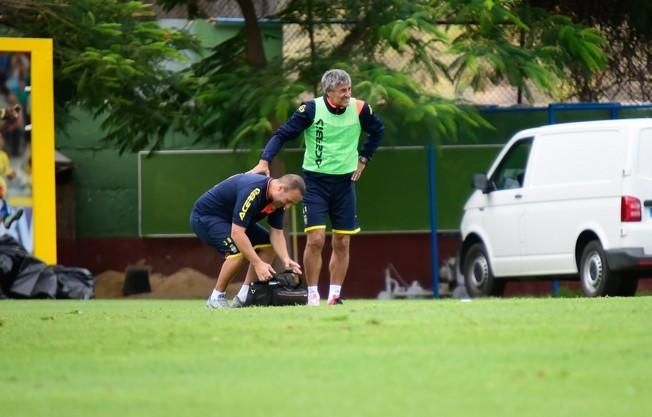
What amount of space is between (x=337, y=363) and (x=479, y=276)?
1074cm

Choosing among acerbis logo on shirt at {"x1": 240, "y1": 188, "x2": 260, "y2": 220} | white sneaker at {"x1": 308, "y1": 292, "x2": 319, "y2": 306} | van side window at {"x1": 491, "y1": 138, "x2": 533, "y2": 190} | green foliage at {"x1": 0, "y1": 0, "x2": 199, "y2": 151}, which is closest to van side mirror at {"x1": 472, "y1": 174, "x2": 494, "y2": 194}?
van side window at {"x1": 491, "y1": 138, "x2": 533, "y2": 190}

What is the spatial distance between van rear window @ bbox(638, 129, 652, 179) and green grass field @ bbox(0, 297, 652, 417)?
423 centimetres

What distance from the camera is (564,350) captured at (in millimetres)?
9094

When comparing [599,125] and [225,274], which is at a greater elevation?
[599,125]

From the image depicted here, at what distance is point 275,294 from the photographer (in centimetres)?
1398

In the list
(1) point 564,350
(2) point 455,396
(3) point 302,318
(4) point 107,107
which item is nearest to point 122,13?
(4) point 107,107

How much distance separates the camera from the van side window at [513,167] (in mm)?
18422

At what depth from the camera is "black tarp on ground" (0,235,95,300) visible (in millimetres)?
19781

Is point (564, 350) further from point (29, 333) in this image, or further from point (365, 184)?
point (365, 184)

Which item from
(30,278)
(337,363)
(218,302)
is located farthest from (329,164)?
(30,278)

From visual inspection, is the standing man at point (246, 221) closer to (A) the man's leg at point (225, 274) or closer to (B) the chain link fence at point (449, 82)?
(A) the man's leg at point (225, 274)

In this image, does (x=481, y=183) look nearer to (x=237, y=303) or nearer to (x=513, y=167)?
(x=513, y=167)

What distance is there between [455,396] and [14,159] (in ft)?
46.1

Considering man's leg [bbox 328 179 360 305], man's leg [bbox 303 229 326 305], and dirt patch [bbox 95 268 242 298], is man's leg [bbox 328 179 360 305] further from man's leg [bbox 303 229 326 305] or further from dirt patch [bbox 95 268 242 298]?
dirt patch [bbox 95 268 242 298]
